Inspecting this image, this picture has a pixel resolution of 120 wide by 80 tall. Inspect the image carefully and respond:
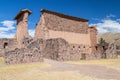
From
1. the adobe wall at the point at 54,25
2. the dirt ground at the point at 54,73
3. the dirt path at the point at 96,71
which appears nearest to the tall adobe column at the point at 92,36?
the adobe wall at the point at 54,25

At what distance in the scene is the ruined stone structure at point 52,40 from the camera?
19.3m

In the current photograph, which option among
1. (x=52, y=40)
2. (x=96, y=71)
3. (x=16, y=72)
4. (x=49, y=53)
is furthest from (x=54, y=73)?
(x=49, y=53)

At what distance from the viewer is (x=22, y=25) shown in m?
33.0

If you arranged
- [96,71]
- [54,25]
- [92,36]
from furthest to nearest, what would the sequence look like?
[92,36], [54,25], [96,71]

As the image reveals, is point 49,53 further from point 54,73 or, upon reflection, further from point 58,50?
point 54,73

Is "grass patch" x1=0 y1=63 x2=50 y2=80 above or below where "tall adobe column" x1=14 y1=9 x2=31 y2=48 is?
below

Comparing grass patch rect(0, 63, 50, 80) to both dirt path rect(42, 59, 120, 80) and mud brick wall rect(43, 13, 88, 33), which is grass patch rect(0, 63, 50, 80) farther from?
mud brick wall rect(43, 13, 88, 33)

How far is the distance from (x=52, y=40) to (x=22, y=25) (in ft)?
32.5

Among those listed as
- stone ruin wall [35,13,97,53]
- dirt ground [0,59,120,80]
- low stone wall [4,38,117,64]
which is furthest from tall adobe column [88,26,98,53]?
dirt ground [0,59,120,80]

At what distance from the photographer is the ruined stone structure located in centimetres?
1930

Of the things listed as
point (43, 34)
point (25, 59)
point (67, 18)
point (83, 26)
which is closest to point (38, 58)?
point (25, 59)

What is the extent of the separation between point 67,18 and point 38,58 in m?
22.0

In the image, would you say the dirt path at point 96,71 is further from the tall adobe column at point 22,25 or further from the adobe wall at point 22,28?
the tall adobe column at point 22,25

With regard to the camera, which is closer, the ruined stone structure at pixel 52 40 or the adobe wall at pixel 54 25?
the ruined stone structure at pixel 52 40
